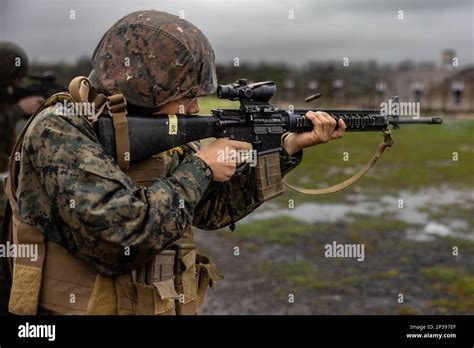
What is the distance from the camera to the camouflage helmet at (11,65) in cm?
746

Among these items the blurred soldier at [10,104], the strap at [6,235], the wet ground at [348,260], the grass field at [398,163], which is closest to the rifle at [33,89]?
the blurred soldier at [10,104]

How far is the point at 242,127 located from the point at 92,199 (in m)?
1.06

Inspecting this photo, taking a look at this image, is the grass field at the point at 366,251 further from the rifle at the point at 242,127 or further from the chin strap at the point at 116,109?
the chin strap at the point at 116,109

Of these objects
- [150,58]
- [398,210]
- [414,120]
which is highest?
[150,58]

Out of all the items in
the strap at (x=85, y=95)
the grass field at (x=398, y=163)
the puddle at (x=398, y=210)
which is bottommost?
the grass field at (x=398, y=163)

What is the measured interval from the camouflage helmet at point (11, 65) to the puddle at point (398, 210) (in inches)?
176

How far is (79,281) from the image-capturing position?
3033mm

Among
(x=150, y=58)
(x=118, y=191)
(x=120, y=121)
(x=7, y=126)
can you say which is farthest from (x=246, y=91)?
(x=7, y=126)

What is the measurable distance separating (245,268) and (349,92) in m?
28.0

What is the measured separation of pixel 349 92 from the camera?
3506 centimetres

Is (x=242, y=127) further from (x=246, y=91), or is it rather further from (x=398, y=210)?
(x=398, y=210)
